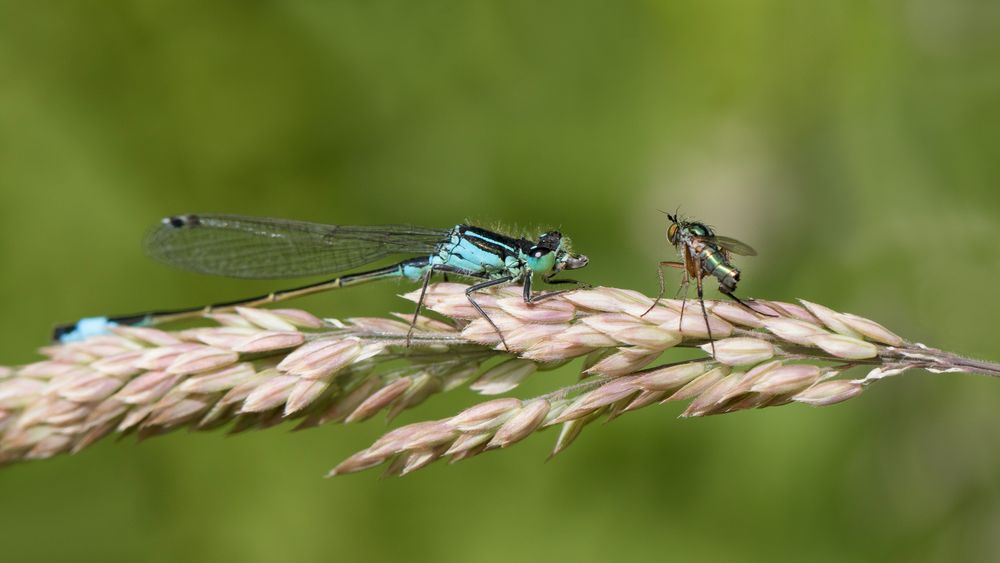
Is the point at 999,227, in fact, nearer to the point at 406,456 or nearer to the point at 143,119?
the point at 406,456

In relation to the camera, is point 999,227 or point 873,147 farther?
point 873,147

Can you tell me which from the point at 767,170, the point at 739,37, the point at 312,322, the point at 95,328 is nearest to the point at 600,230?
the point at 767,170

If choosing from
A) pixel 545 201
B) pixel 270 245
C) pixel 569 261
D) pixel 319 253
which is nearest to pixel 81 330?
pixel 270 245

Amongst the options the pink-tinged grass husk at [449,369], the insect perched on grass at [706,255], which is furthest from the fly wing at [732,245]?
the pink-tinged grass husk at [449,369]

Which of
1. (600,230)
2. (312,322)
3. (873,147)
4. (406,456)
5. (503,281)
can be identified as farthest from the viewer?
(600,230)

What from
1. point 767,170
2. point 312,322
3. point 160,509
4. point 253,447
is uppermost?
point 767,170

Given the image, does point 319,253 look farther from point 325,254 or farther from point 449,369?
point 449,369

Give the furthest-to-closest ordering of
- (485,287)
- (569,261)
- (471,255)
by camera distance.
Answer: (471,255)
(569,261)
(485,287)

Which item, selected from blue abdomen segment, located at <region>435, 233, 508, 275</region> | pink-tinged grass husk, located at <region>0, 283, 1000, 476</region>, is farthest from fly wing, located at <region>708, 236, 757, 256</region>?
blue abdomen segment, located at <region>435, 233, 508, 275</region>

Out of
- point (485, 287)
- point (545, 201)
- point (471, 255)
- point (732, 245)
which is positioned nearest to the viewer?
point (732, 245)
